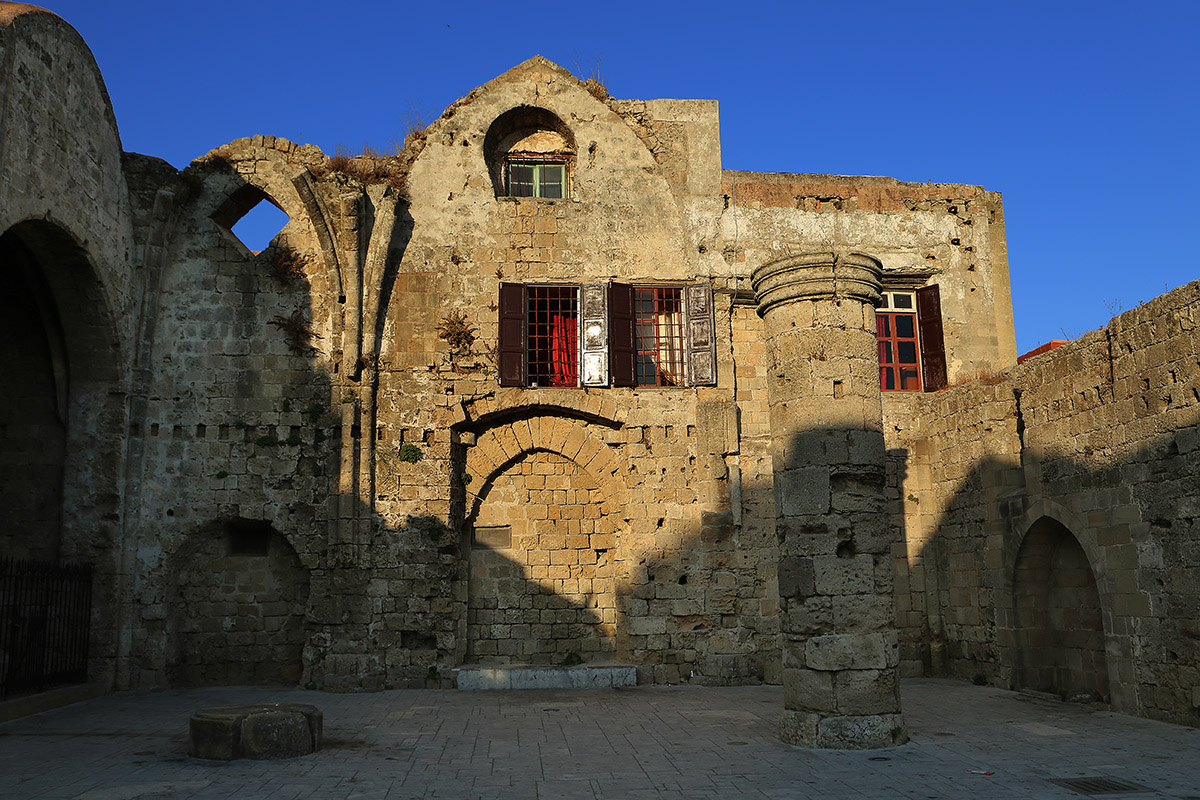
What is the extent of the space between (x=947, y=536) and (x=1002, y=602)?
5.28 ft

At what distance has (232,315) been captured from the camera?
43.8 ft

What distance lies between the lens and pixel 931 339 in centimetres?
1473

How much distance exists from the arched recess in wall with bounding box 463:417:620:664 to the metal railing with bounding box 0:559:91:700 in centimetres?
510

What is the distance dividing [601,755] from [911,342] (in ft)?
31.8

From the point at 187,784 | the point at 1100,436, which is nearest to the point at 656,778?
the point at 187,784

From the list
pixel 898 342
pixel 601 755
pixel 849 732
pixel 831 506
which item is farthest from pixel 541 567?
pixel 898 342

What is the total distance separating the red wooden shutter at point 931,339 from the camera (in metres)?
14.6

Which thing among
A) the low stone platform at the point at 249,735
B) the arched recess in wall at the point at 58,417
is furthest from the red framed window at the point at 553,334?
the low stone platform at the point at 249,735

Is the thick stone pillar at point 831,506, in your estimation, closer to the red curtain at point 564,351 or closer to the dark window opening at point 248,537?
the red curtain at point 564,351

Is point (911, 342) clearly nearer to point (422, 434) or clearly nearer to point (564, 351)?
point (564, 351)

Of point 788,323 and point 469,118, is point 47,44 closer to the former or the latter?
point 469,118

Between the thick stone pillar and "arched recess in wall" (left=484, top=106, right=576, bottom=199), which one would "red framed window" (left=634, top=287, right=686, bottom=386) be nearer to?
"arched recess in wall" (left=484, top=106, right=576, bottom=199)

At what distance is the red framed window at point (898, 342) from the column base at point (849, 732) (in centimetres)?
755

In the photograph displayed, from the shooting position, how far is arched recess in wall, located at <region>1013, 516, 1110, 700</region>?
1069 centimetres
